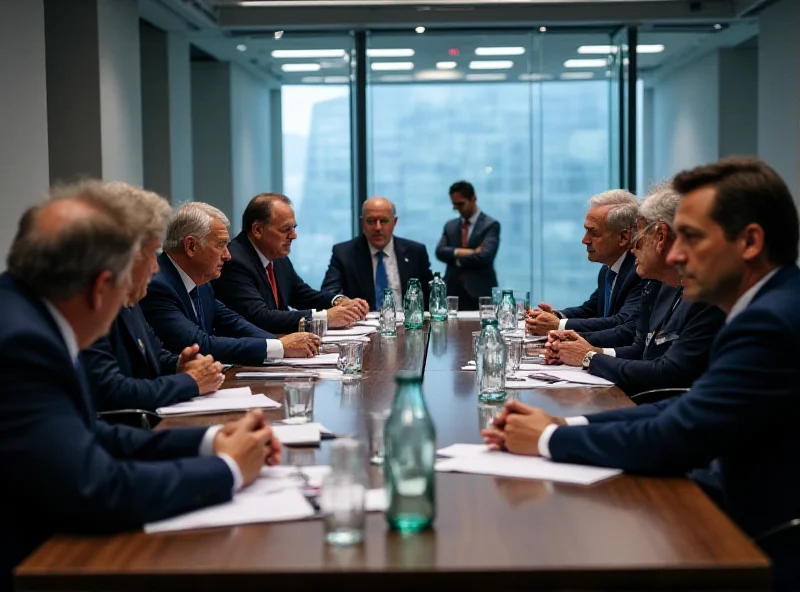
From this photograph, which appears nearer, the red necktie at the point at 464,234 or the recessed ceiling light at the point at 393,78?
the red necktie at the point at 464,234

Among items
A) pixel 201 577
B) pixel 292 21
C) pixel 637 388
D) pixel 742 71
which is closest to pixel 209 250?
pixel 637 388

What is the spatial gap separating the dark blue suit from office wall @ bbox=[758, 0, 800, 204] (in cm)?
277

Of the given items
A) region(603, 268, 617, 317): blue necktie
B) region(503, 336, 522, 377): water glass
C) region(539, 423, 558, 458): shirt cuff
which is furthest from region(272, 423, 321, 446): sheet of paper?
region(603, 268, 617, 317): blue necktie

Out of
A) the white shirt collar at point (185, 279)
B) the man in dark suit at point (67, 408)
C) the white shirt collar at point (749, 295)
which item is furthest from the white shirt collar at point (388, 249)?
the man in dark suit at point (67, 408)

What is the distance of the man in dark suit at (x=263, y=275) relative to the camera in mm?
6043

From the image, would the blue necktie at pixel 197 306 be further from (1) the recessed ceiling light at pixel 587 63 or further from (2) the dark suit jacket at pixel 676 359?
(1) the recessed ceiling light at pixel 587 63

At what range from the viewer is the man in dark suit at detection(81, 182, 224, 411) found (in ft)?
10.0

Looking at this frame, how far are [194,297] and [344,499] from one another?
314cm

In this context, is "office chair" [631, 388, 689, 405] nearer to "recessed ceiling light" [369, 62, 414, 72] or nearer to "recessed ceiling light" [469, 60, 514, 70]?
"recessed ceiling light" [469, 60, 514, 70]

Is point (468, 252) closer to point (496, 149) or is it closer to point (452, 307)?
point (496, 149)

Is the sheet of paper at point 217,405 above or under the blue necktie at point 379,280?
under

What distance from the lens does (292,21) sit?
11.0 metres

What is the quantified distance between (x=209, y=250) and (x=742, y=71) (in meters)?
9.27

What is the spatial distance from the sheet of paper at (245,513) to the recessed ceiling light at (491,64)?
996cm
